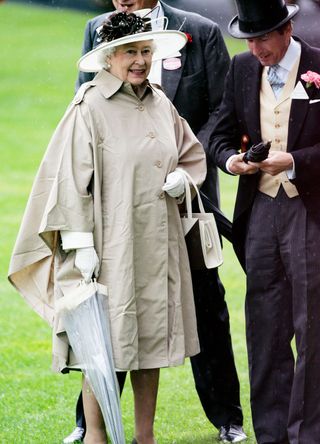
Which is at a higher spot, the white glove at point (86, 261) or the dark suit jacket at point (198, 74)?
the dark suit jacket at point (198, 74)

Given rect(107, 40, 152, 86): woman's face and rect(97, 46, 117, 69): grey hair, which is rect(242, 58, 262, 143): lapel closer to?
rect(107, 40, 152, 86): woman's face

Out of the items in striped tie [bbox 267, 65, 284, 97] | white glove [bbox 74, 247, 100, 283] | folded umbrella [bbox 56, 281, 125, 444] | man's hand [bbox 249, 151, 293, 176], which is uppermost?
striped tie [bbox 267, 65, 284, 97]

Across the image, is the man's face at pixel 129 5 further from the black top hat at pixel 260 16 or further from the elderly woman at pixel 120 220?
the black top hat at pixel 260 16

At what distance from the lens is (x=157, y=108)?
6.88 m

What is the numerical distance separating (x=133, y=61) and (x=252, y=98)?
64cm

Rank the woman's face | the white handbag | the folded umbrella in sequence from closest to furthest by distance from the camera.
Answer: the folded umbrella
the woman's face
the white handbag

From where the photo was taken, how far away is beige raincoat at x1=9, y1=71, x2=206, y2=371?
656cm

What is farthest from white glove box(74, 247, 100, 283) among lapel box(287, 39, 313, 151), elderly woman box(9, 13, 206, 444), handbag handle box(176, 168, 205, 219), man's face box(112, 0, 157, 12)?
man's face box(112, 0, 157, 12)

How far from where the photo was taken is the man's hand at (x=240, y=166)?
6715 millimetres

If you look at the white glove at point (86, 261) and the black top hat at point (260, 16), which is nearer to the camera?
the white glove at point (86, 261)

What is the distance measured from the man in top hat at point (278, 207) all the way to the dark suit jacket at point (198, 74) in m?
0.46

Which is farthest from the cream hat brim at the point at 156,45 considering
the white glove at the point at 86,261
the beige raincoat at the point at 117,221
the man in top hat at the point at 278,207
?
the white glove at the point at 86,261

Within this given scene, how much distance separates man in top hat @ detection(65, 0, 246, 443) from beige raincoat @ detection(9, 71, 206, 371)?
0.70m

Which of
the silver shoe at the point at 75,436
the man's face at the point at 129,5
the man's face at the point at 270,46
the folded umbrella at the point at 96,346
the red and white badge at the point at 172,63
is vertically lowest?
the silver shoe at the point at 75,436
